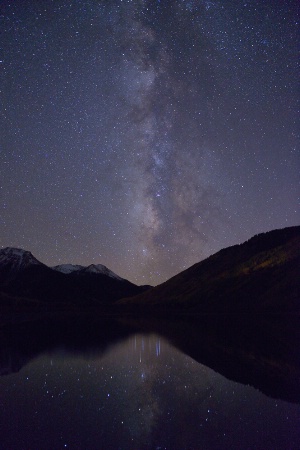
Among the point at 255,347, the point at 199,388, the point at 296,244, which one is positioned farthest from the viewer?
the point at 296,244

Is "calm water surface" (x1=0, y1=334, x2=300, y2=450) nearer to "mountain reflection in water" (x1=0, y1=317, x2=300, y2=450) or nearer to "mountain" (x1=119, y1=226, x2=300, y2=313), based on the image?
"mountain reflection in water" (x1=0, y1=317, x2=300, y2=450)

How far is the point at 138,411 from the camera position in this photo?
14023mm

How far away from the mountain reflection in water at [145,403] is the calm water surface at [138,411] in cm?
4

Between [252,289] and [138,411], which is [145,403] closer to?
[138,411]

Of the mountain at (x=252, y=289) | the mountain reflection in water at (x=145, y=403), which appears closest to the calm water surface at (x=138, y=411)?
the mountain reflection in water at (x=145, y=403)

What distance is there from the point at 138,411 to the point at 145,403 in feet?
3.94

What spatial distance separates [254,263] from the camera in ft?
619

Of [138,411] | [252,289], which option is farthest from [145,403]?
[252,289]

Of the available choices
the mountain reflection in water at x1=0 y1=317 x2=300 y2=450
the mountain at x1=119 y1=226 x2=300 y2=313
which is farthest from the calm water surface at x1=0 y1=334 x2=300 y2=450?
the mountain at x1=119 y1=226 x2=300 y2=313

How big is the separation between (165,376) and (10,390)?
355 inches

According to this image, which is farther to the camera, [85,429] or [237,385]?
[237,385]

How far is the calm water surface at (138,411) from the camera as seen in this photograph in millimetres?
11094

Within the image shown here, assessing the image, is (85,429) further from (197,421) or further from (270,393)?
(270,393)

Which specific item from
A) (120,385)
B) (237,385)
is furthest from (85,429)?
(237,385)
